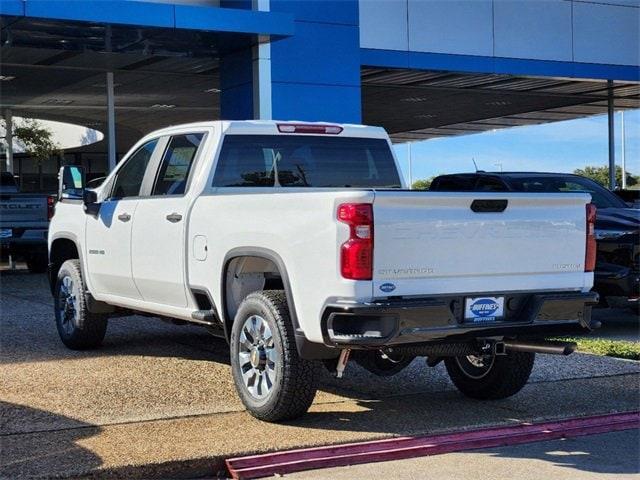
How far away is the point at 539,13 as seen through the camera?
23562mm

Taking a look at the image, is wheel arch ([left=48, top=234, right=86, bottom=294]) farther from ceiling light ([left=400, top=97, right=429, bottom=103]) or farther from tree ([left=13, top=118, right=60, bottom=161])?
tree ([left=13, top=118, right=60, bottom=161])


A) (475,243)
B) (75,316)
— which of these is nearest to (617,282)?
(475,243)

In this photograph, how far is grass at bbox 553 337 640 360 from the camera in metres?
9.62

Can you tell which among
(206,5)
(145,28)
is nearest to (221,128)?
(145,28)

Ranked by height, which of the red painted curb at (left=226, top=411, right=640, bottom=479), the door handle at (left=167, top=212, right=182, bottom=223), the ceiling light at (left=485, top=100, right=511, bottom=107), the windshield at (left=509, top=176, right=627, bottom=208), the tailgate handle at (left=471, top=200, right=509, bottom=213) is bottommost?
the red painted curb at (left=226, top=411, right=640, bottom=479)

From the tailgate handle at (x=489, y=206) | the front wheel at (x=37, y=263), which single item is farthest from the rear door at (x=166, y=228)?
the front wheel at (x=37, y=263)

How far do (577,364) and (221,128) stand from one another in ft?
12.7

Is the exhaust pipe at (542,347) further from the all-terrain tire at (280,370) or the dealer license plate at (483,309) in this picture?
the all-terrain tire at (280,370)

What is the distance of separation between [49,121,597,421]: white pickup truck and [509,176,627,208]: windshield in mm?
3913

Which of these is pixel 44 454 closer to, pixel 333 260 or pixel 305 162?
pixel 333 260

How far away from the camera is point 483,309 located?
251 inches

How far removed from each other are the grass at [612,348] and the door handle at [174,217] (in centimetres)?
448

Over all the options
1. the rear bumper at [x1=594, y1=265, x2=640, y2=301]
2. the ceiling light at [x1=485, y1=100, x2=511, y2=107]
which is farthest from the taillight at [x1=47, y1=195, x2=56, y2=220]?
the ceiling light at [x1=485, y1=100, x2=511, y2=107]

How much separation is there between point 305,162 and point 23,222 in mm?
12118
